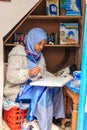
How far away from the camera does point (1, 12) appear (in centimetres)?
280

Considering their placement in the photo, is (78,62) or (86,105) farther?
(78,62)

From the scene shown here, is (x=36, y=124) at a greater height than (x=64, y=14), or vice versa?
(x=64, y=14)

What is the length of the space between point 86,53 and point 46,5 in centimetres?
156

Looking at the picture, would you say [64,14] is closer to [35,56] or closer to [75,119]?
[35,56]

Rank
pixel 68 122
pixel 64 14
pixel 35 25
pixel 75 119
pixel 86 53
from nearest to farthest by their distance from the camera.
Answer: pixel 86 53 → pixel 75 119 → pixel 68 122 → pixel 64 14 → pixel 35 25

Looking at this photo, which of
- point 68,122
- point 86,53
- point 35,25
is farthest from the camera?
point 35,25

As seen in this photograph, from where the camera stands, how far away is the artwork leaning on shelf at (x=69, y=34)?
3.52m

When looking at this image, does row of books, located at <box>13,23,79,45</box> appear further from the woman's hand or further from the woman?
the woman's hand

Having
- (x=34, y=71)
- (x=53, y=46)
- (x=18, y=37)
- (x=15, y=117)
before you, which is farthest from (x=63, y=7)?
(x=15, y=117)

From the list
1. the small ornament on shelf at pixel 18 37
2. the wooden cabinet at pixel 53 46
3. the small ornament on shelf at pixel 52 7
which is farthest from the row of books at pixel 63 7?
the small ornament on shelf at pixel 18 37

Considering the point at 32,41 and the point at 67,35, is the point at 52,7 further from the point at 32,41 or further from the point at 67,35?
the point at 32,41

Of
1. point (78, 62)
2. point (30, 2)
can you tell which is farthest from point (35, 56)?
point (78, 62)

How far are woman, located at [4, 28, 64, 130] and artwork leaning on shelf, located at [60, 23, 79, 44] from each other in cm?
63

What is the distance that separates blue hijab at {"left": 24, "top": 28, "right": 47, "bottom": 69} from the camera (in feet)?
9.38
